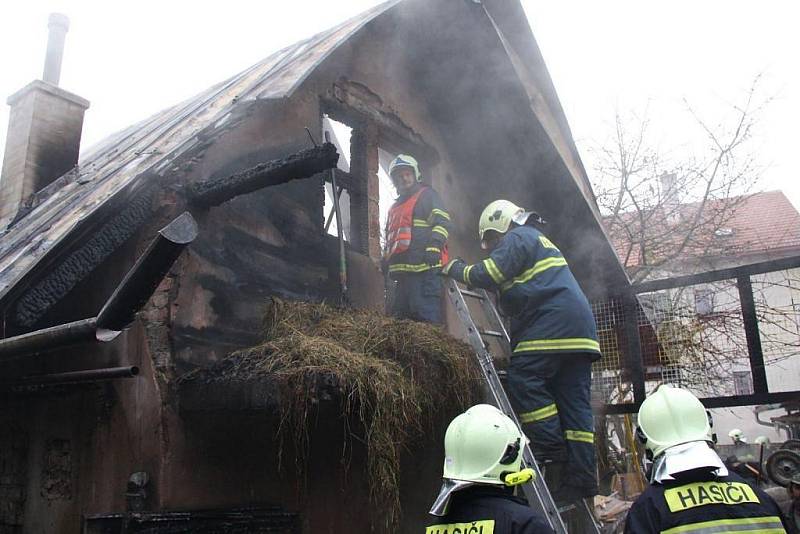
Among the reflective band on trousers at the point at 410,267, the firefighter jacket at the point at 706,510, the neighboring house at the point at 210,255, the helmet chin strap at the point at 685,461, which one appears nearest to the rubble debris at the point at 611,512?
the neighboring house at the point at 210,255

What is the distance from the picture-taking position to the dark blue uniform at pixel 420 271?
5871 millimetres

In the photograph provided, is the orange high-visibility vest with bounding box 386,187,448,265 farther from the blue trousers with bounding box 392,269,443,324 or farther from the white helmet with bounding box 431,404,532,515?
the white helmet with bounding box 431,404,532,515

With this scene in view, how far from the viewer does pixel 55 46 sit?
821cm

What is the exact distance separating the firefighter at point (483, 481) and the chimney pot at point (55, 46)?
7.23m

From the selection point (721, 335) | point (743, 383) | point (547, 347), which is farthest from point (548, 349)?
point (721, 335)

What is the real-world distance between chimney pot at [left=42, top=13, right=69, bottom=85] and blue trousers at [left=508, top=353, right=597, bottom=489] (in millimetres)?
6578

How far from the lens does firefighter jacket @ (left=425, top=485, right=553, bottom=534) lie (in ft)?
8.38

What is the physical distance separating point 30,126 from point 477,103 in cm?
447

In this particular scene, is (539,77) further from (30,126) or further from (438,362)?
(30,126)

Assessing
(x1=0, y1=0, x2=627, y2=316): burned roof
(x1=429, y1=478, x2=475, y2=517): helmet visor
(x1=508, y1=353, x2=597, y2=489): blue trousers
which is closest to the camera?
(x1=429, y1=478, x2=475, y2=517): helmet visor

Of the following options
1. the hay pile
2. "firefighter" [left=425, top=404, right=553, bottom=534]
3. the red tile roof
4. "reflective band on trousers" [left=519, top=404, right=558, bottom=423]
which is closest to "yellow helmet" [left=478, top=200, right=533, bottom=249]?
the hay pile

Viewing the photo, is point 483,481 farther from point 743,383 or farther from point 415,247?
point 743,383

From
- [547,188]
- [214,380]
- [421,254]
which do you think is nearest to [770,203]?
[547,188]

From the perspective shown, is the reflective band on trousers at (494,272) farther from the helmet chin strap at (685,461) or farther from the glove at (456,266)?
the helmet chin strap at (685,461)
